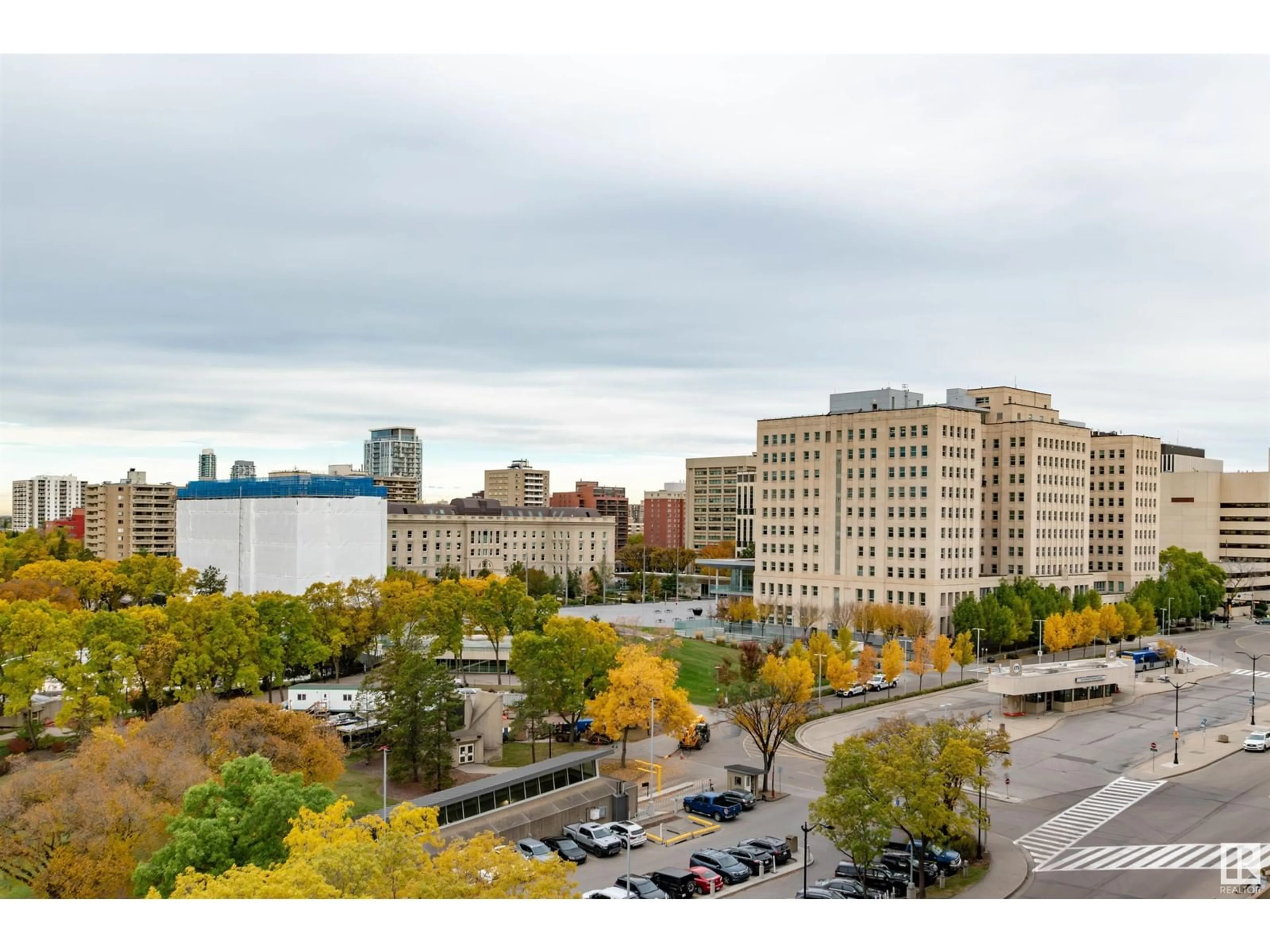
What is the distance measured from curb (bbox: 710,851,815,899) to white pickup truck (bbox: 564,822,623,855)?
5.59m

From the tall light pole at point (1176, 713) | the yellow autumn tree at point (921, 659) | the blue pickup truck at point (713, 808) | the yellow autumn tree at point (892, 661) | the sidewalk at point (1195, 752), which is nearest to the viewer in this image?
the blue pickup truck at point (713, 808)

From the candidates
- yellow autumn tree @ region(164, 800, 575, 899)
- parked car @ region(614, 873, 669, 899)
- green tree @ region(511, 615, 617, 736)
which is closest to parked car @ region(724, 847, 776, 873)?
parked car @ region(614, 873, 669, 899)

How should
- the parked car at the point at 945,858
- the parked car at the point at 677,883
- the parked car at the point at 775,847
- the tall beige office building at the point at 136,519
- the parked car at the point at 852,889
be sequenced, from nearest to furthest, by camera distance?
the parked car at the point at 852,889, the parked car at the point at 677,883, the parked car at the point at 945,858, the parked car at the point at 775,847, the tall beige office building at the point at 136,519

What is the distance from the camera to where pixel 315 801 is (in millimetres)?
31141

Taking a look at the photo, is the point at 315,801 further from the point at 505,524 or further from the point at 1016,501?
the point at 505,524

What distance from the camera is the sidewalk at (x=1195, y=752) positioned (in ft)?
159

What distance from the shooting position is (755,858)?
117 ft

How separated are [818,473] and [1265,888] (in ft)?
244

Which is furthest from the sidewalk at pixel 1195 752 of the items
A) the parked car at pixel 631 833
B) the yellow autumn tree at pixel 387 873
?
the yellow autumn tree at pixel 387 873

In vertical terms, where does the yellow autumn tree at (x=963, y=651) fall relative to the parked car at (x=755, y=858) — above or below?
above

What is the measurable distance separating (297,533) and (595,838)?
67536 millimetres

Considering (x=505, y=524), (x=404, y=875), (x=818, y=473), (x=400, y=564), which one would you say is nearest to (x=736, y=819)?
(x=404, y=875)

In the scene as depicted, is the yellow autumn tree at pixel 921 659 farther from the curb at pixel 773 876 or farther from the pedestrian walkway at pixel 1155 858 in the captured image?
the curb at pixel 773 876

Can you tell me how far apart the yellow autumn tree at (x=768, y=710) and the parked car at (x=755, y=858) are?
8790 mm
